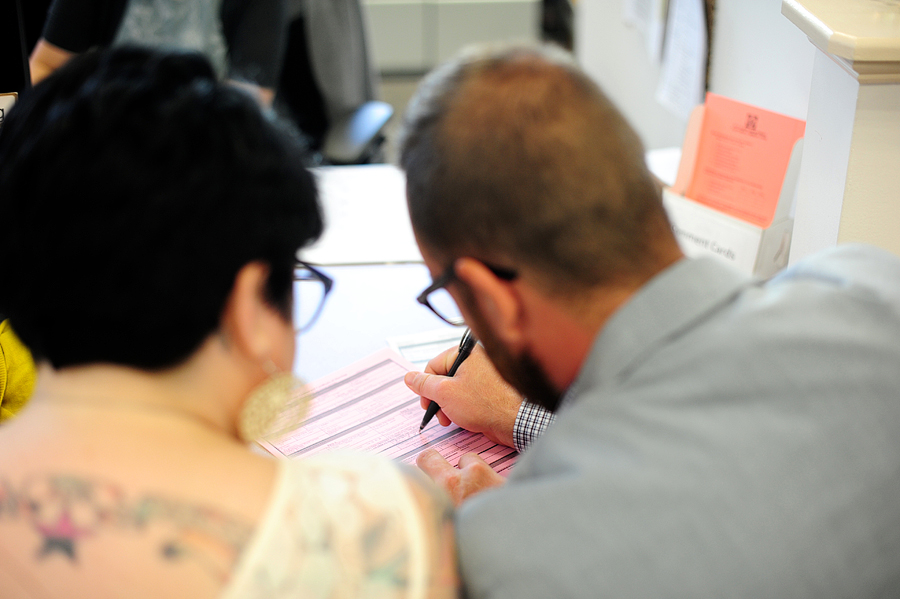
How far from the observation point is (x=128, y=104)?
60 centimetres

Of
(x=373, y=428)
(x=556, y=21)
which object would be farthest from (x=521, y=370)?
(x=556, y=21)

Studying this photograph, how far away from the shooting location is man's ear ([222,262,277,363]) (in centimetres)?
64

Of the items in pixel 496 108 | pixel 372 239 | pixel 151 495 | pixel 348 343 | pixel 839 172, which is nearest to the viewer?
pixel 151 495

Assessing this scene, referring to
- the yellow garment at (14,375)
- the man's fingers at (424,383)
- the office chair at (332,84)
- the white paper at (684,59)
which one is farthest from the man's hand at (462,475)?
the office chair at (332,84)

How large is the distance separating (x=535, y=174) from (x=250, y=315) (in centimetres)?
27

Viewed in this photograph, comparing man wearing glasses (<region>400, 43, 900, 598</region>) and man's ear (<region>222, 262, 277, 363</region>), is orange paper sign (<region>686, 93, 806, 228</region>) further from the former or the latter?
man's ear (<region>222, 262, 277, 363</region>)

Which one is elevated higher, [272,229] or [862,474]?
[272,229]

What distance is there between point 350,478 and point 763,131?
100cm

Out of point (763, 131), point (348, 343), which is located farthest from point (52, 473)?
point (763, 131)

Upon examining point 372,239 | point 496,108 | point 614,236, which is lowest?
point 372,239

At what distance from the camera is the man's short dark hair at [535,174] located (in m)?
0.69

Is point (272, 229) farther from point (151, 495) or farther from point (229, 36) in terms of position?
point (229, 36)

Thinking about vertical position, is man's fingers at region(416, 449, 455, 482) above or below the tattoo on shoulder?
below

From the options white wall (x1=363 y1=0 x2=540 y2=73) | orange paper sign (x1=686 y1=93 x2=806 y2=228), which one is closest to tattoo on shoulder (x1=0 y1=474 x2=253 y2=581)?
orange paper sign (x1=686 y1=93 x2=806 y2=228)
